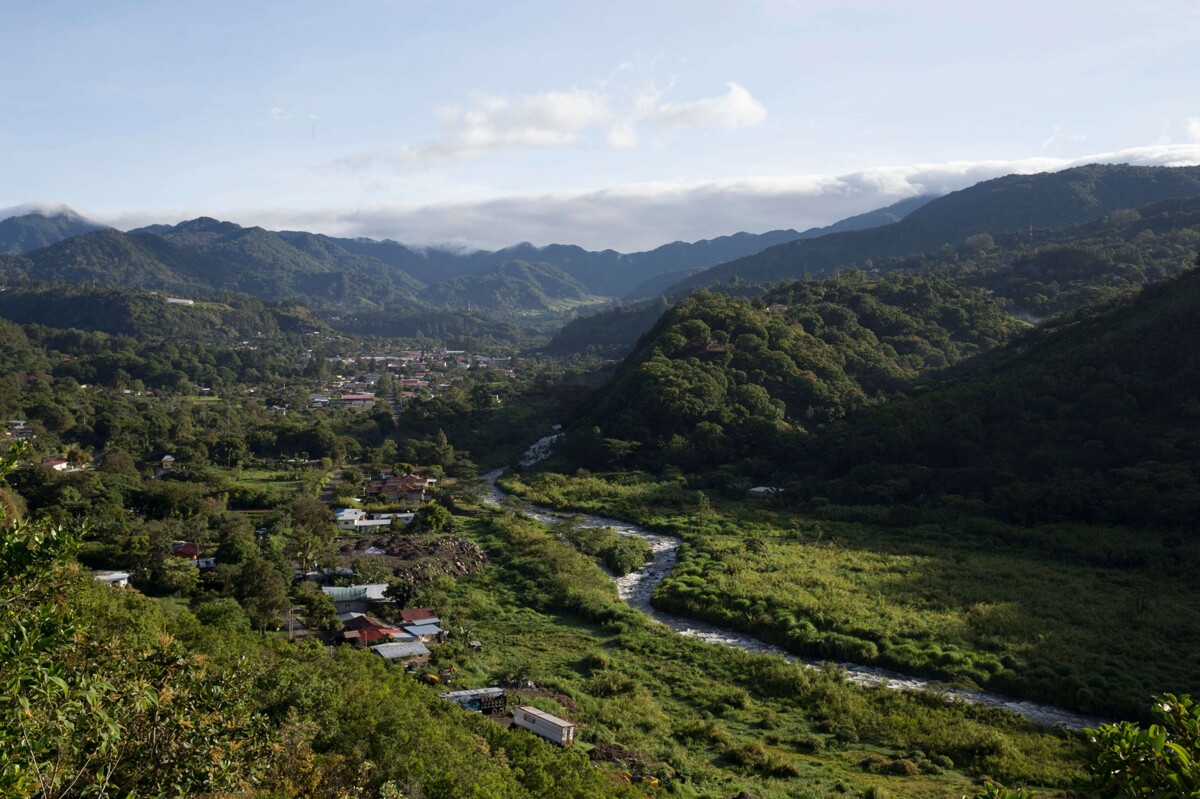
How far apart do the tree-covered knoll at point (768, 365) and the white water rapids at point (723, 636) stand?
34.0 feet

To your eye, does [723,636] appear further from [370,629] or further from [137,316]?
[137,316]

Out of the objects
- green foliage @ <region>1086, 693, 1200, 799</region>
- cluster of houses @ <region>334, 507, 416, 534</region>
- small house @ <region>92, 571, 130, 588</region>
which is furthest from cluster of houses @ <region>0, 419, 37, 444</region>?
green foliage @ <region>1086, 693, 1200, 799</region>

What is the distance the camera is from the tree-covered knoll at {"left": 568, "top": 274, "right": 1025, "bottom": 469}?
50.3m

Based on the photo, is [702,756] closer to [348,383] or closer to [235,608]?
[235,608]

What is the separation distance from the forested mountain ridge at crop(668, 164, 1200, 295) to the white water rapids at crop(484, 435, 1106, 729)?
90510 mm

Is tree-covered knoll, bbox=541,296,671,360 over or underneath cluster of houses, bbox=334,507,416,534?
over

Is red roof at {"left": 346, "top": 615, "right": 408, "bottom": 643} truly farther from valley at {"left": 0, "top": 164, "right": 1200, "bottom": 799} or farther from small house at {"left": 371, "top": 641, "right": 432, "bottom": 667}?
small house at {"left": 371, "top": 641, "right": 432, "bottom": 667}

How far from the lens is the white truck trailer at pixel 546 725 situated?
16328 mm

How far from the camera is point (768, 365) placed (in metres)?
56.4

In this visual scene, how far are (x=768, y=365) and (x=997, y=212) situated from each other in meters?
99.5

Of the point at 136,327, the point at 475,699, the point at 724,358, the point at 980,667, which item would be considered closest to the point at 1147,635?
the point at 980,667

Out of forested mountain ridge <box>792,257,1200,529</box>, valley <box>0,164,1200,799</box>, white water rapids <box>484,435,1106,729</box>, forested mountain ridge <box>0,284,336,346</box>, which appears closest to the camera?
valley <box>0,164,1200,799</box>

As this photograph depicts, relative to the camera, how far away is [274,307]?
5965 inches

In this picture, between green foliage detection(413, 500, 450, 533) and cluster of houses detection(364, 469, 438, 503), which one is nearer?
green foliage detection(413, 500, 450, 533)
